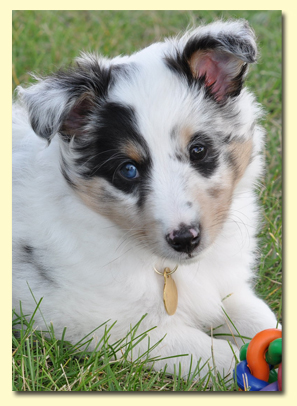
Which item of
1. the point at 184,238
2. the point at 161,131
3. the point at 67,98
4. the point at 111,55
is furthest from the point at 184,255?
the point at 111,55

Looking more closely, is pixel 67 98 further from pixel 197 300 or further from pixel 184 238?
pixel 197 300

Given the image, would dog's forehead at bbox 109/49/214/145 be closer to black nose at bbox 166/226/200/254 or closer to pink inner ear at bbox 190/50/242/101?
pink inner ear at bbox 190/50/242/101

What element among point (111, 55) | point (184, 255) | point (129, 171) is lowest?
point (184, 255)

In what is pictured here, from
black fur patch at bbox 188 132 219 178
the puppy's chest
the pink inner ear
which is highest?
the pink inner ear

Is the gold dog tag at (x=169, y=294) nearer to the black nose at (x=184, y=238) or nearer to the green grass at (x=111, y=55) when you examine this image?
the green grass at (x=111, y=55)

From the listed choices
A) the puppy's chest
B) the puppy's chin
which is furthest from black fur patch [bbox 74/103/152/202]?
the puppy's chest
